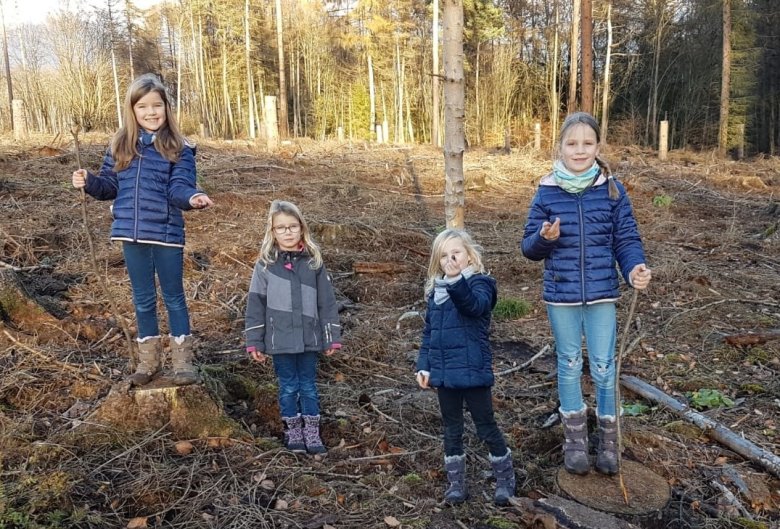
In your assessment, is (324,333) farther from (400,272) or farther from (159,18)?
(159,18)

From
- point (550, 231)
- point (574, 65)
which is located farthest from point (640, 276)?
point (574, 65)

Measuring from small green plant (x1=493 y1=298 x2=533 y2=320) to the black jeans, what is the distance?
9.90ft

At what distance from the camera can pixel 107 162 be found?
3.13 m

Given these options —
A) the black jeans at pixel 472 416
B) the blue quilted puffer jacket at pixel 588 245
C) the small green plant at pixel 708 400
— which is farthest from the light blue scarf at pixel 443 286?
the small green plant at pixel 708 400

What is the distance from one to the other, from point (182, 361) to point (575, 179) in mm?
2396

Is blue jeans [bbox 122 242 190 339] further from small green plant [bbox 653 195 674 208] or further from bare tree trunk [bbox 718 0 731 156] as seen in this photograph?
bare tree trunk [bbox 718 0 731 156]

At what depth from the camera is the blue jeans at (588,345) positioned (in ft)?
9.06

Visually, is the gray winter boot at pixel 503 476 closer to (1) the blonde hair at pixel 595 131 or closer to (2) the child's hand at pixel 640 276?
(2) the child's hand at pixel 640 276

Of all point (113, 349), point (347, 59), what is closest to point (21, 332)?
point (113, 349)

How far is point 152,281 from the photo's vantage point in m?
3.15

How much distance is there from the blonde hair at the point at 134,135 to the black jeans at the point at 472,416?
2019 millimetres

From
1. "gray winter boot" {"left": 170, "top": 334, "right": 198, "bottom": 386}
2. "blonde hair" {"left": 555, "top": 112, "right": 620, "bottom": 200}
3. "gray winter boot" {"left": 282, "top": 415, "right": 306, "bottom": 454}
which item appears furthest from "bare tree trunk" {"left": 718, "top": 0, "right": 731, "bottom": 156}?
"gray winter boot" {"left": 170, "top": 334, "right": 198, "bottom": 386}

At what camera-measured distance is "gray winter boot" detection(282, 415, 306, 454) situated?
10.3 ft

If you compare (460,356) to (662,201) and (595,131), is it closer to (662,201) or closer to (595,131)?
(595,131)
